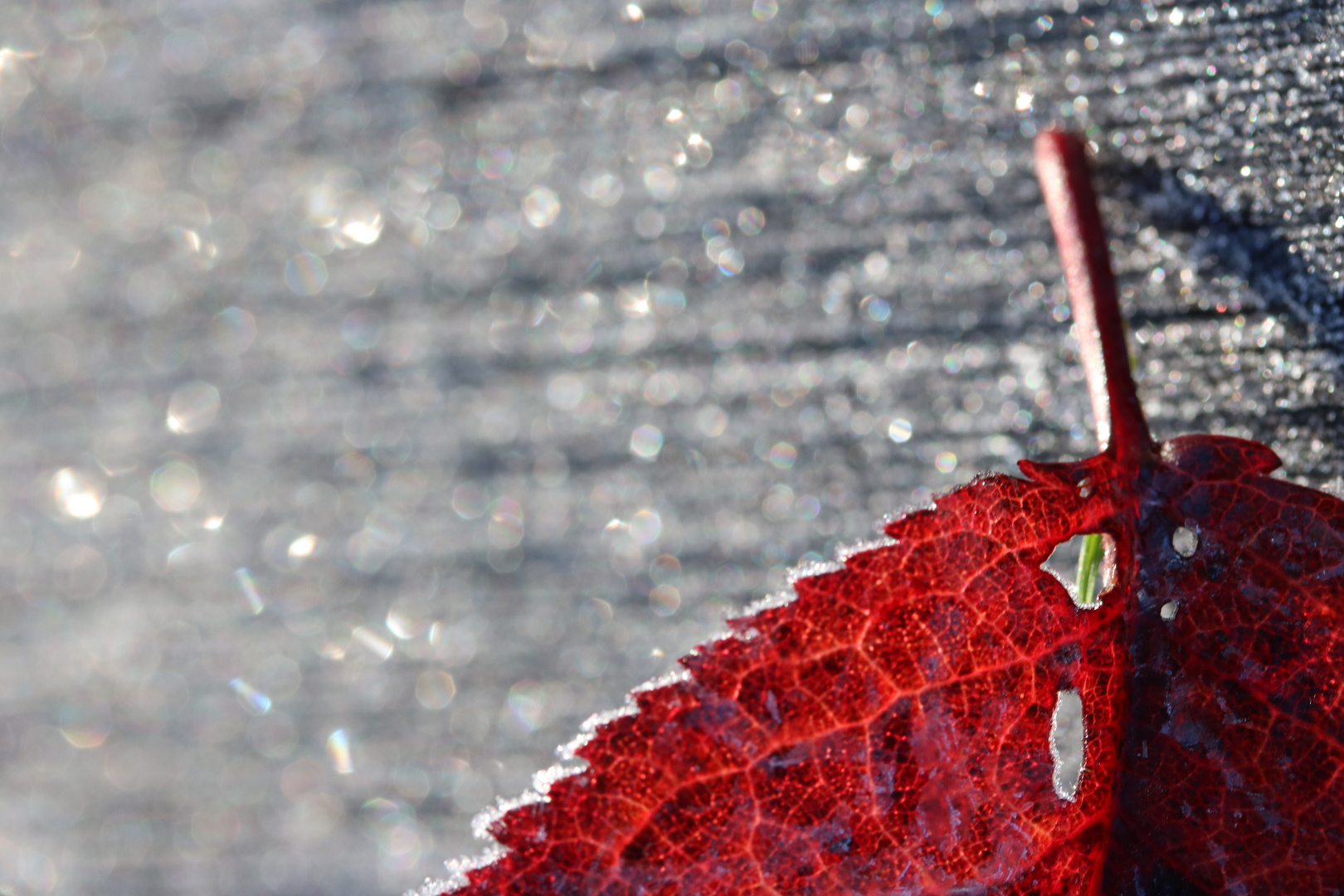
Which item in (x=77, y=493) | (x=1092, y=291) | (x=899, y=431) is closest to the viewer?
(x=1092, y=291)

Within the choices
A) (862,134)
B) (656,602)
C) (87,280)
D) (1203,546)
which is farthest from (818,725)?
(87,280)

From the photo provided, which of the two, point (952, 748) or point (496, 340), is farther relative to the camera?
point (496, 340)

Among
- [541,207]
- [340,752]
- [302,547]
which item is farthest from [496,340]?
[340,752]

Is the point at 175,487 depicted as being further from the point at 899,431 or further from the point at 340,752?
the point at 899,431

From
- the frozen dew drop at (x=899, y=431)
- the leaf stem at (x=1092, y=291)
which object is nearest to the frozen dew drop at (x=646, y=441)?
the frozen dew drop at (x=899, y=431)

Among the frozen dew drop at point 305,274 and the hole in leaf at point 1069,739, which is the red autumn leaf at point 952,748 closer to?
the hole in leaf at point 1069,739

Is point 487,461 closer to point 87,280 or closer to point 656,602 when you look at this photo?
point 656,602

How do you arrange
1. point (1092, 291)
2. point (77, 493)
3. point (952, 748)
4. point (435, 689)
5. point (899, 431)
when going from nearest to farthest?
point (952, 748) < point (1092, 291) < point (899, 431) < point (435, 689) < point (77, 493)

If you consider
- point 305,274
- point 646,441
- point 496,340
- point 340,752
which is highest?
point 305,274
